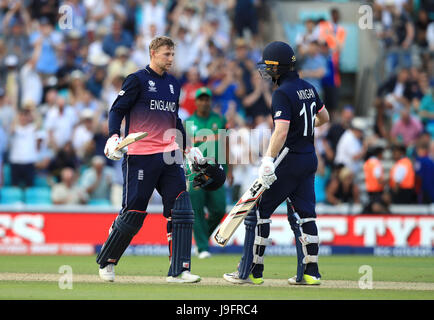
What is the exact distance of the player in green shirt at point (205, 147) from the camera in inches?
500

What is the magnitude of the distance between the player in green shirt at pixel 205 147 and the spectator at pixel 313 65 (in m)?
5.22

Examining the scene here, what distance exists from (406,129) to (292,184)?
9253 mm

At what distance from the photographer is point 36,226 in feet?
48.3

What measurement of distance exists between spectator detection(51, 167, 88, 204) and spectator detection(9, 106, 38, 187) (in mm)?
772

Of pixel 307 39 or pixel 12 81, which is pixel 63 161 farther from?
pixel 307 39

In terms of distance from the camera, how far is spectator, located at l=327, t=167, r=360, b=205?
15.9m

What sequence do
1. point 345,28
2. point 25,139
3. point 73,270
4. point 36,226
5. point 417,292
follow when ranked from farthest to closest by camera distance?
point 345,28 < point 25,139 < point 36,226 < point 73,270 < point 417,292

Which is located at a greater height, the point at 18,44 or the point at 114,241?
the point at 18,44

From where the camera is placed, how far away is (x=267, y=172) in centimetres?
851

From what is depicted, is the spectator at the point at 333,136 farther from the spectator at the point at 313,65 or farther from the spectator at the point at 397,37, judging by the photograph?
the spectator at the point at 397,37

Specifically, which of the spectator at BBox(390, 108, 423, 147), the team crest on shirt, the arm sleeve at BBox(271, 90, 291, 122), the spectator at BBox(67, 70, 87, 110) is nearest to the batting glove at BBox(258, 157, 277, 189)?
the arm sleeve at BBox(271, 90, 291, 122)
